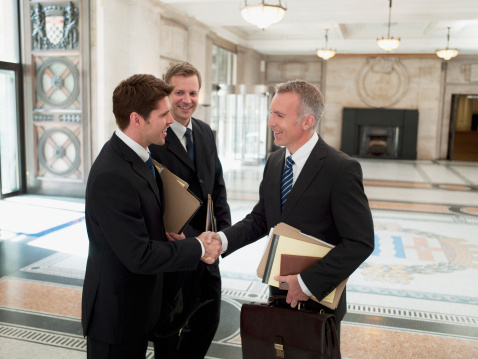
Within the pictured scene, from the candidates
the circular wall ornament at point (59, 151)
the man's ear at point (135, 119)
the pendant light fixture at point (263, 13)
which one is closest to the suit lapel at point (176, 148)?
the man's ear at point (135, 119)

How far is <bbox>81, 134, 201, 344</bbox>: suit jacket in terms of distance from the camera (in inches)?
72.5

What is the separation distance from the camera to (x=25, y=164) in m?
9.39

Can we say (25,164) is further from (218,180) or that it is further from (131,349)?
(131,349)

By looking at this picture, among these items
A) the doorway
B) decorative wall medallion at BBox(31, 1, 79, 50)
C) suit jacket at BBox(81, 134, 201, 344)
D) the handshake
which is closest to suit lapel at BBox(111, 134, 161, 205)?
suit jacket at BBox(81, 134, 201, 344)

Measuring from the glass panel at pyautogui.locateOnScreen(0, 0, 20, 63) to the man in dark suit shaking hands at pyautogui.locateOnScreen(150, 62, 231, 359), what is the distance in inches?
294

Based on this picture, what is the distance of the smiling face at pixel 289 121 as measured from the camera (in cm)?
209

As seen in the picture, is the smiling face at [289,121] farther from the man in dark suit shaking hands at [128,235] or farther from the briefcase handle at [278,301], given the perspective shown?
the briefcase handle at [278,301]

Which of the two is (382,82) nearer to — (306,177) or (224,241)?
(224,241)

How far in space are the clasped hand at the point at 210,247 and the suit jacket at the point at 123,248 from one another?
136 mm

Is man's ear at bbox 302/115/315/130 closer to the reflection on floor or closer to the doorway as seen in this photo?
the reflection on floor

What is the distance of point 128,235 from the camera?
184 cm

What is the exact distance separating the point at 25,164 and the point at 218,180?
7527 millimetres

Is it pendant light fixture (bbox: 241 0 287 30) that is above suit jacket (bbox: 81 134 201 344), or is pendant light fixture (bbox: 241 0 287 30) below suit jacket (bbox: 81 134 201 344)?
above

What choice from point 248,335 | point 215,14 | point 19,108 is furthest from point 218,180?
point 215,14
